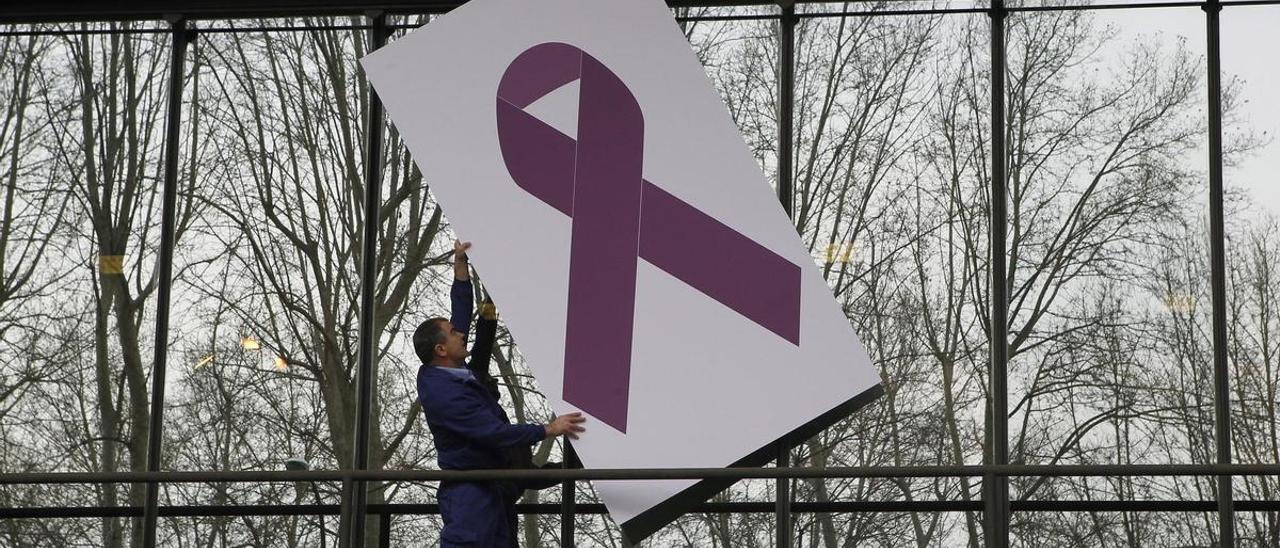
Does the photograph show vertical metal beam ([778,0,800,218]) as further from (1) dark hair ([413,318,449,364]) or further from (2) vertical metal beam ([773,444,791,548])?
(1) dark hair ([413,318,449,364])

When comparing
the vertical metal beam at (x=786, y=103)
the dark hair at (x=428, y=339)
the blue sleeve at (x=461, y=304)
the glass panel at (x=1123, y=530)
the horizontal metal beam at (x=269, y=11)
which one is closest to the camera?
the dark hair at (x=428, y=339)

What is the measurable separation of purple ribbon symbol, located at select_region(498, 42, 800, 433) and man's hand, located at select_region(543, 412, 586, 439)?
0.17 ft

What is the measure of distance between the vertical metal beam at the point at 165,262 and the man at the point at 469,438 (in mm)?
1614

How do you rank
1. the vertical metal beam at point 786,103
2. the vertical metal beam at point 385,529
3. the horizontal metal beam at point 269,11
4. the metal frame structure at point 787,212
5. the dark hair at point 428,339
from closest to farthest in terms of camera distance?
the dark hair at point 428,339
the metal frame structure at point 787,212
the vertical metal beam at point 385,529
the vertical metal beam at point 786,103
the horizontal metal beam at point 269,11

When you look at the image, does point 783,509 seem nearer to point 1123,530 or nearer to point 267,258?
point 1123,530

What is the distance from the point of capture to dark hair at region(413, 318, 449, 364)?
558 cm

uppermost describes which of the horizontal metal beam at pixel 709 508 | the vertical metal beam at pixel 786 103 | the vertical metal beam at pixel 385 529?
the vertical metal beam at pixel 786 103

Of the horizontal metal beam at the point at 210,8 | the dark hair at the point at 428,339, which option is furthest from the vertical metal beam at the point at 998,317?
the dark hair at the point at 428,339

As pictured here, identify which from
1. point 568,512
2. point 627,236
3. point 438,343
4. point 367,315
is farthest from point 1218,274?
point 367,315

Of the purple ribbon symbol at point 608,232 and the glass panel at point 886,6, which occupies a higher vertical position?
the glass panel at point 886,6

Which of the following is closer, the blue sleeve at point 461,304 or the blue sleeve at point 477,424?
the blue sleeve at point 477,424

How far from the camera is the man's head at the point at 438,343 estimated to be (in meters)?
5.58

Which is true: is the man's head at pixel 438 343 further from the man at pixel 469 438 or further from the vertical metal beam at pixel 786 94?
the vertical metal beam at pixel 786 94

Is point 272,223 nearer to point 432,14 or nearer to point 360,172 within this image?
point 360,172
